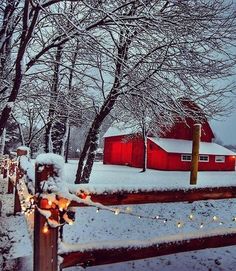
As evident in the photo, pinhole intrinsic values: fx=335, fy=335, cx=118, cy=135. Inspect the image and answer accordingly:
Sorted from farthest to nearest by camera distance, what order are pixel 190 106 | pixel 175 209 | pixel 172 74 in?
pixel 175 209, pixel 190 106, pixel 172 74

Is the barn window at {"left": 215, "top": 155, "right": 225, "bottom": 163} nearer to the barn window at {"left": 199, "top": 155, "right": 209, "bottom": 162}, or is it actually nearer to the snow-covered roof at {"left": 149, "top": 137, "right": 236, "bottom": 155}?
the snow-covered roof at {"left": 149, "top": 137, "right": 236, "bottom": 155}

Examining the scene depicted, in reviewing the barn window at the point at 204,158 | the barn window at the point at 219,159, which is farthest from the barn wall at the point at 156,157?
the barn window at the point at 219,159

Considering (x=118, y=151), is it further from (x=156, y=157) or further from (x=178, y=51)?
(x=178, y=51)

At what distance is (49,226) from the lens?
9.09 ft

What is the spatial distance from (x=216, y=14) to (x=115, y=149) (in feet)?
112

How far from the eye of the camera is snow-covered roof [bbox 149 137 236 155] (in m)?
32.3

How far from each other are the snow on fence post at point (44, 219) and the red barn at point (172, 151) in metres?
27.2

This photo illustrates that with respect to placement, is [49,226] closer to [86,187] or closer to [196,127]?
[86,187]

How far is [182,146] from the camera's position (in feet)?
109

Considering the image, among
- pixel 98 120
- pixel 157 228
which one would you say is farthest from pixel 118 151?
pixel 157 228

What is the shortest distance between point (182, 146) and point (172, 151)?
2.00 metres

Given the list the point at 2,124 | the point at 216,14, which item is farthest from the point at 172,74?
the point at 2,124

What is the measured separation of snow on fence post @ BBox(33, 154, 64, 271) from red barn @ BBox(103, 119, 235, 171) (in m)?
27.2

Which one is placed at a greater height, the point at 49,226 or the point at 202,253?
the point at 49,226
